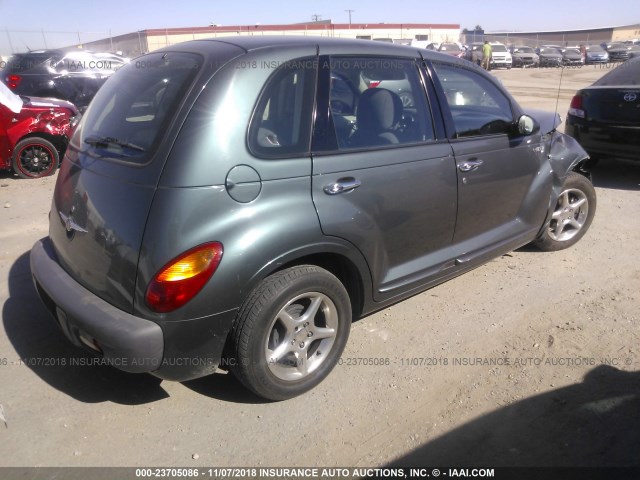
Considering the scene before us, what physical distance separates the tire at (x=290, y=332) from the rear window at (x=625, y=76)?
18.5 ft

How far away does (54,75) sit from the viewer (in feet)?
35.8

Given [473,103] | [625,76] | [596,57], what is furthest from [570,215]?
[596,57]

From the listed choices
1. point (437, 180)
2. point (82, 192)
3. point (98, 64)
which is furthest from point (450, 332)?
point (98, 64)

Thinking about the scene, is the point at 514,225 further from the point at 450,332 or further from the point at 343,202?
the point at 343,202

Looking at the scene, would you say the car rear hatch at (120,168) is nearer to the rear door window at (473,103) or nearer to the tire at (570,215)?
the rear door window at (473,103)

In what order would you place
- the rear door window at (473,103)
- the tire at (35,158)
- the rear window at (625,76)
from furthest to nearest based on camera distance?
1. the tire at (35,158)
2. the rear window at (625,76)
3. the rear door window at (473,103)

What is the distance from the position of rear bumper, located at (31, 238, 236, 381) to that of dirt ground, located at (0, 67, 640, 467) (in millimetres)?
397

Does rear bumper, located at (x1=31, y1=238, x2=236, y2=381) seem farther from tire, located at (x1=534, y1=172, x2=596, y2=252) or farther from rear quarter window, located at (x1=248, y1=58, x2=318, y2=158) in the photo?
tire, located at (x1=534, y1=172, x2=596, y2=252)

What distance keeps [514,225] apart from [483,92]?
3.37ft

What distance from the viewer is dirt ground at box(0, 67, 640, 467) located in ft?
8.14

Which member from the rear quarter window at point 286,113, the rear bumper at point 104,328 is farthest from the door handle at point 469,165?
the rear bumper at point 104,328

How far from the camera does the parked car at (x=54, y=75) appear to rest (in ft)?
35.3

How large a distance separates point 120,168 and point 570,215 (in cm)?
390

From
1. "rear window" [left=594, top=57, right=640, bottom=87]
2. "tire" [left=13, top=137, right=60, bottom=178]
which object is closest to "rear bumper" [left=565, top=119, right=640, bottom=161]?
"rear window" [left=594, top=57, right=640, bottom=87]
